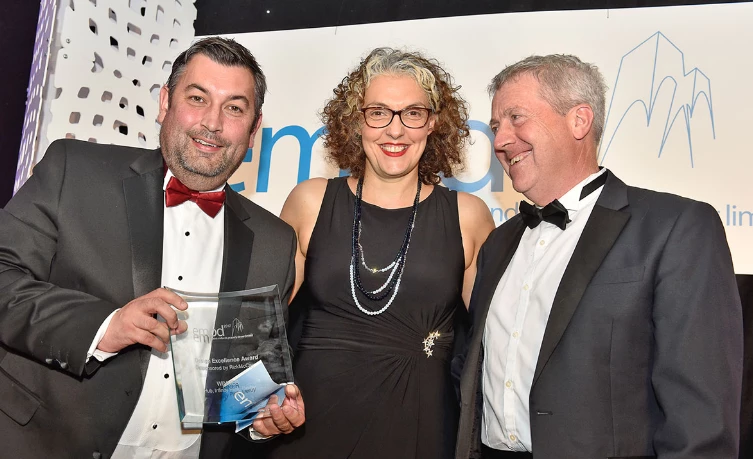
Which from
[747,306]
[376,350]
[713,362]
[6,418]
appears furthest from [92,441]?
[747,306]

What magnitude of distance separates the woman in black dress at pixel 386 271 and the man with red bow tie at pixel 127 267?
0.39 m

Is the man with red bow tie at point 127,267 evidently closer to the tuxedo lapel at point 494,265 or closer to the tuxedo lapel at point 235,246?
the tuxedo lapel at point 235,246

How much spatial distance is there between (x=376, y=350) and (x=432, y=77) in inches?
52.8

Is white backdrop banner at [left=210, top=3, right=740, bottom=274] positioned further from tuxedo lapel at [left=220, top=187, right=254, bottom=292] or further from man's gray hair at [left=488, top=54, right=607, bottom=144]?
tuxedo lapel at [left=220, top=187, right=254, bottom=292]

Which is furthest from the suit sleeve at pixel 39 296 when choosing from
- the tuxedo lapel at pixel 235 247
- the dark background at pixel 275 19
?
the dark background at pixel 275 19

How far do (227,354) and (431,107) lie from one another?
167 centimetres

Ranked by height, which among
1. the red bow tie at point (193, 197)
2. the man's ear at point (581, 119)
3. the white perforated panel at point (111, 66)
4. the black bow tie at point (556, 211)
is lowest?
the red bow tie at point (193, 197)

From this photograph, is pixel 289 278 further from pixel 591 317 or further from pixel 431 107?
pixel 591 317

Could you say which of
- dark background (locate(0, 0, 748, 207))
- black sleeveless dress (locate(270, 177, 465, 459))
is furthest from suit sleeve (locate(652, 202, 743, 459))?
dark background (locate(0, 0, 748, 207))

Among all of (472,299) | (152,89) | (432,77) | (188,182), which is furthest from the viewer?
(152,89)

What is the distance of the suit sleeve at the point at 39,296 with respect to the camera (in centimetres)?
216

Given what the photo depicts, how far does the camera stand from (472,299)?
300 cm

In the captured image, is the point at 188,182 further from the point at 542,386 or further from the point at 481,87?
the point at 481,87

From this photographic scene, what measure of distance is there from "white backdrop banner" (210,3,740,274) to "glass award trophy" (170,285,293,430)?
2328 millimetres
